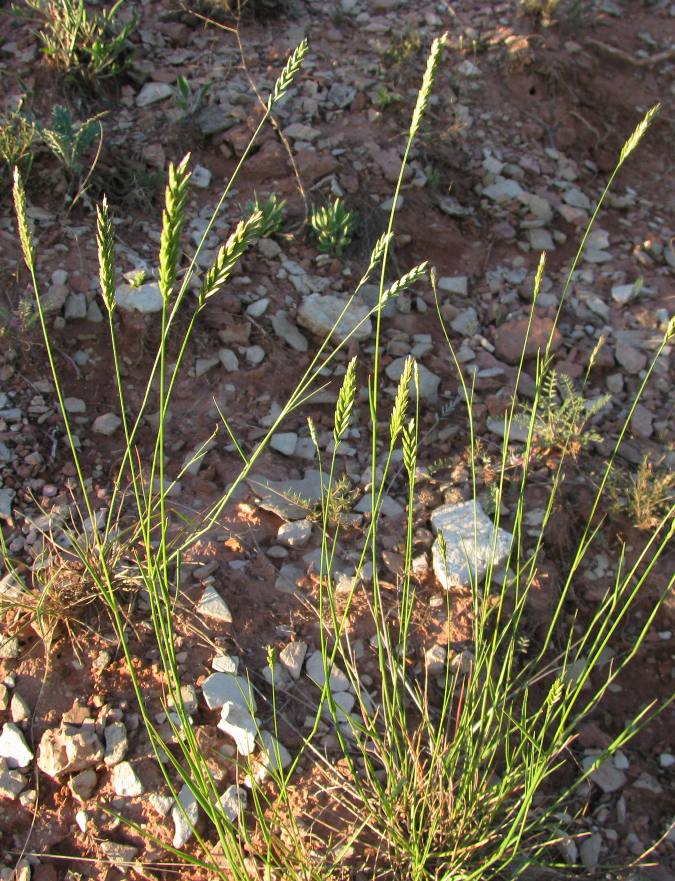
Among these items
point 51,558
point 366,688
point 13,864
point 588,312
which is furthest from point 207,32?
point 13,864

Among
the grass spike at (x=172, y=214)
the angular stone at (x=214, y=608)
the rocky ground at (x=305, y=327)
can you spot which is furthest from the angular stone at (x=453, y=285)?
the grass spike at (x=172, y=214)

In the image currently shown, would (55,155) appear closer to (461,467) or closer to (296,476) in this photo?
(296,476)

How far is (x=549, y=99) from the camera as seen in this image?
4.66 m

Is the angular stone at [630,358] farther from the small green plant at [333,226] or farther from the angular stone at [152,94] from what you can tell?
the angular stone at [152,94]

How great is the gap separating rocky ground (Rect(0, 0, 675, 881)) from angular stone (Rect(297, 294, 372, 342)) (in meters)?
0.03

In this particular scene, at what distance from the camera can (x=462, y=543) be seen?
263 cm

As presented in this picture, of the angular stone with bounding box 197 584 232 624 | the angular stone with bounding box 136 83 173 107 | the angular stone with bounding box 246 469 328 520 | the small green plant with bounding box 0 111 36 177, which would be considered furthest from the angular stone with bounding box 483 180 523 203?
the angular stone with bounding box 197 584 232 624

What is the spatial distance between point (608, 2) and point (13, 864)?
5.64 m

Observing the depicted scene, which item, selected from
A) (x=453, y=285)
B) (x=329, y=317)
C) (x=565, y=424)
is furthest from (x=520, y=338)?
(x=329, y=317)

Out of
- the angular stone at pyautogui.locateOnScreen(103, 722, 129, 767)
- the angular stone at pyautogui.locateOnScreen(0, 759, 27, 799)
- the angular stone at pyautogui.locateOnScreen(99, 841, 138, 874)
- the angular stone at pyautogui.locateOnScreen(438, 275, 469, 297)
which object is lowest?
the angular stone at pyautogui.locateOnScreen(99, 841, 138, 874)

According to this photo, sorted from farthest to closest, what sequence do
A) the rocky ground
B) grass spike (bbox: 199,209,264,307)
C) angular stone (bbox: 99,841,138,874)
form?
the rocky ground
angular stone (bbox: 99,841,138,874)
grass spike (bbox: 199,209,264,307)

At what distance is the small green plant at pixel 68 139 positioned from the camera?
136 inches

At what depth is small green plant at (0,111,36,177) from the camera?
3.39 m

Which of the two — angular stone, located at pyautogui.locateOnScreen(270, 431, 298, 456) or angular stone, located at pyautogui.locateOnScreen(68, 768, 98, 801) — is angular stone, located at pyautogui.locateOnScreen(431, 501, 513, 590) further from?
angular stone, located at pyautogui.locateOnScreen(68, 768, 98, 801)
